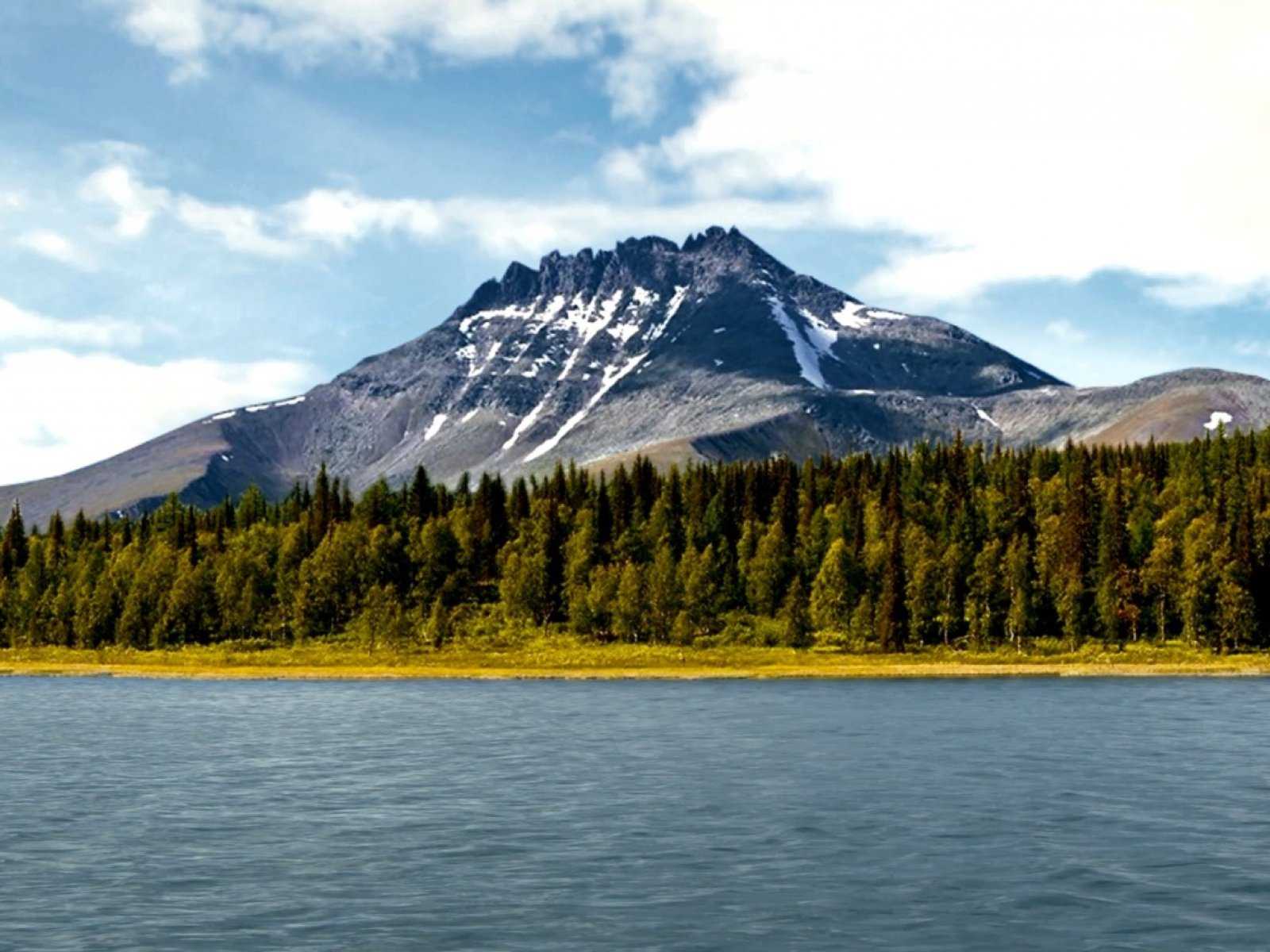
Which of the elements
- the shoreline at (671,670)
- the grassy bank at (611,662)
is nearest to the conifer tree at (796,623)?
the grassy bank at (611,662)

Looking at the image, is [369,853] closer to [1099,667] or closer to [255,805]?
[255,805]

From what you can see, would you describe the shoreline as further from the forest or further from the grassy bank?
the forest

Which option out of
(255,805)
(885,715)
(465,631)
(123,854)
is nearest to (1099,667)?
(885,715)

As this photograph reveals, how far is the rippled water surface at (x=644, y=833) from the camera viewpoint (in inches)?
1265

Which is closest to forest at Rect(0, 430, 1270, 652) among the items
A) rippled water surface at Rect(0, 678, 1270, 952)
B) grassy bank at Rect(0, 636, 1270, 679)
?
grassy bank at Rect(0, 636, 1270, 679)

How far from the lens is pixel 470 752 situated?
68500 millimetres

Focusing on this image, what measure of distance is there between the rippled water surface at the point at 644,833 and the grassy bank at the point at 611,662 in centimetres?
5348

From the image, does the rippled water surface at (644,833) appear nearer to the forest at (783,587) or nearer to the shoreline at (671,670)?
the shoreline at (671,670)

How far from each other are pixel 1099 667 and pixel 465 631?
8262 cm

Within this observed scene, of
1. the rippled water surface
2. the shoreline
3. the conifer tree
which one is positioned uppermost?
the conifer tree

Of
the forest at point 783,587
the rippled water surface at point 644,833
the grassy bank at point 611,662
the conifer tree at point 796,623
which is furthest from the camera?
the conifer tree at point 796,623

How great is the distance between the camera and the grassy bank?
139250 mm

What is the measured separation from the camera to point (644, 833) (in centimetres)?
4441

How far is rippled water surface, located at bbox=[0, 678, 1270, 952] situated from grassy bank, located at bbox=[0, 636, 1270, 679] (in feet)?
175
